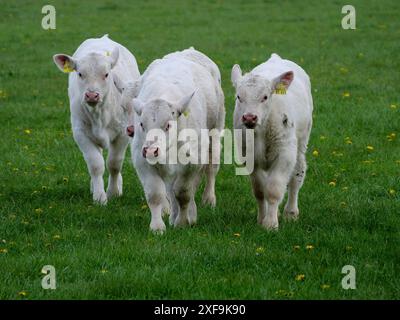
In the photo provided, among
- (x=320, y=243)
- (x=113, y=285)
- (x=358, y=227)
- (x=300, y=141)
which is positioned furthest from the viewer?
(x=300, y=141)

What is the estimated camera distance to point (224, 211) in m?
9.84

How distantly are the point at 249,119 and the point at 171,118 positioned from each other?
0.75m

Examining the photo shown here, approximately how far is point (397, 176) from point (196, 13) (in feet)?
56.2

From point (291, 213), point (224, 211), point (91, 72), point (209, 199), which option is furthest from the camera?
point (209, 199)

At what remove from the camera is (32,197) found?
1056cm

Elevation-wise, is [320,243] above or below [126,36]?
below

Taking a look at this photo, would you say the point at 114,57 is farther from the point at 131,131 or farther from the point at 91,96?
the point at 131,131

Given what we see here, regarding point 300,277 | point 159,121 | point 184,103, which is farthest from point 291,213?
point 300,277

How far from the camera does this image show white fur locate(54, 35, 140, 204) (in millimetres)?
10273

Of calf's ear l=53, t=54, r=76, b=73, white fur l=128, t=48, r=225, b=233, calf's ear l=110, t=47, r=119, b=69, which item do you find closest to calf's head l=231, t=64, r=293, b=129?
white fur l=128, t=48, r=225, b=233

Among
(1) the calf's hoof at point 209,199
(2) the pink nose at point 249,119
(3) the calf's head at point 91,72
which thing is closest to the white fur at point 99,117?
(3) the calf's head at point 91,72

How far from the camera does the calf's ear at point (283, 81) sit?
9.01 metres
